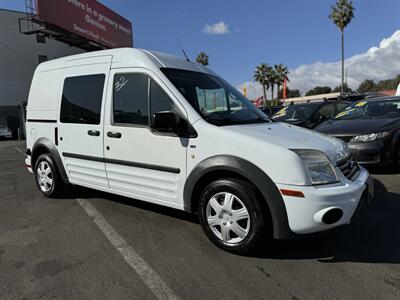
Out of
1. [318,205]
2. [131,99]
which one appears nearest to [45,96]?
[131,99]

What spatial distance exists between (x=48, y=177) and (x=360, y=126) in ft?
18.5

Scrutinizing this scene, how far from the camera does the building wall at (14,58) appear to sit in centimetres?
3494

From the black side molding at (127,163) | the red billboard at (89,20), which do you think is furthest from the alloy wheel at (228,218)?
the red billboard at (89,20)

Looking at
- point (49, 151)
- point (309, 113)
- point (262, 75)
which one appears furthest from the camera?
point (262, 75)

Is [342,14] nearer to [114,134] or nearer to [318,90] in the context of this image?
[114,134]

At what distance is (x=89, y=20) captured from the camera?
3102 cm

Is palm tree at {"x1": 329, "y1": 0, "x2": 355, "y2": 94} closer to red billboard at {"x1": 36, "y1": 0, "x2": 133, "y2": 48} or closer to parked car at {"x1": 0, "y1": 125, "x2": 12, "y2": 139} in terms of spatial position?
red billboard at {"x1": 36, "y1": 0, "x2": 133, "y2": 48}

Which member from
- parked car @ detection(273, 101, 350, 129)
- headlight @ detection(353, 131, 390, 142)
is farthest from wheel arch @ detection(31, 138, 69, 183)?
parked car @ detection(273, 101, 350, 129)

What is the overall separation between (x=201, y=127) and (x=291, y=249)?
1528 millimetres

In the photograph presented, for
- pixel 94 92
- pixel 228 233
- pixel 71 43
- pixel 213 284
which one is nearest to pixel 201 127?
pixel 228 233

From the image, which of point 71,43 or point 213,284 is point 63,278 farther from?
point 71,43

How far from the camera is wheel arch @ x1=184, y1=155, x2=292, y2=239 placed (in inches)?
118

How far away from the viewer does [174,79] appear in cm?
380

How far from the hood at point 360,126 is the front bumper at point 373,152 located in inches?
10.6
